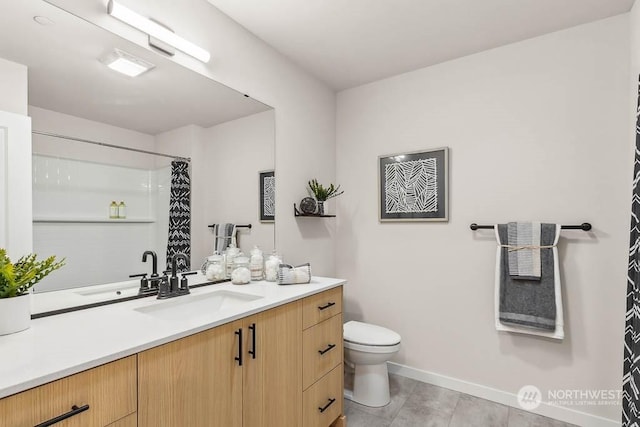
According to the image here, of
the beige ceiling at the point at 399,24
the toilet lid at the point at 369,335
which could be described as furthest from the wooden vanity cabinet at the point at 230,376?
the beige ceiling at the point at 399,24

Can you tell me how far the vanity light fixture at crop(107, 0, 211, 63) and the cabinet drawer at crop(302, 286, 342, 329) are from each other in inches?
56.0

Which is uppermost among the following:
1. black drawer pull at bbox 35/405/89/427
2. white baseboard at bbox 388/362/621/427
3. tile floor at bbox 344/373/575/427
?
black drawer pull at bbox 35/405/89/427

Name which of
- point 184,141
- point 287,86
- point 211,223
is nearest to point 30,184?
point 184,141

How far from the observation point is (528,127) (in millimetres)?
2127

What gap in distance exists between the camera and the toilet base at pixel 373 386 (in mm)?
2168

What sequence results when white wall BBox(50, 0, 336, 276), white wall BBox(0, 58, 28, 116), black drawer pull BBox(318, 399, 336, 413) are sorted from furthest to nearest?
black drawer pull BBox(318, 399, 336, 413) < white wall BBox(50, 0, 336, 276) < white wall BBox(0, 58, 28, 116)

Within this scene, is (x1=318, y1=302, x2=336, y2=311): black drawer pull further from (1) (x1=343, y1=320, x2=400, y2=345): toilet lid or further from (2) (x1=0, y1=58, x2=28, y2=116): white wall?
(2) (x1=0, y1=58, x2=28, y2=116): white wall

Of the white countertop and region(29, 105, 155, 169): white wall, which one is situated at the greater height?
region(29, 105, 155, 169): white wall

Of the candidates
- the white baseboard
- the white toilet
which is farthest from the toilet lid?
the white baseboard

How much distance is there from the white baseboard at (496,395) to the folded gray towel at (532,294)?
54 centimetres

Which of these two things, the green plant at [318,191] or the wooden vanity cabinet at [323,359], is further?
the green plant at [318,191]

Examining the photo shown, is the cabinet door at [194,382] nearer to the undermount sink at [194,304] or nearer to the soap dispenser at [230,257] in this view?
the undermount sink at [194,304]

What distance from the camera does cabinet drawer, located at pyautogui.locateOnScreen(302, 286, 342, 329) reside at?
1.67 m

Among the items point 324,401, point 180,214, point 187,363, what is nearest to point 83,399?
point 187,363
